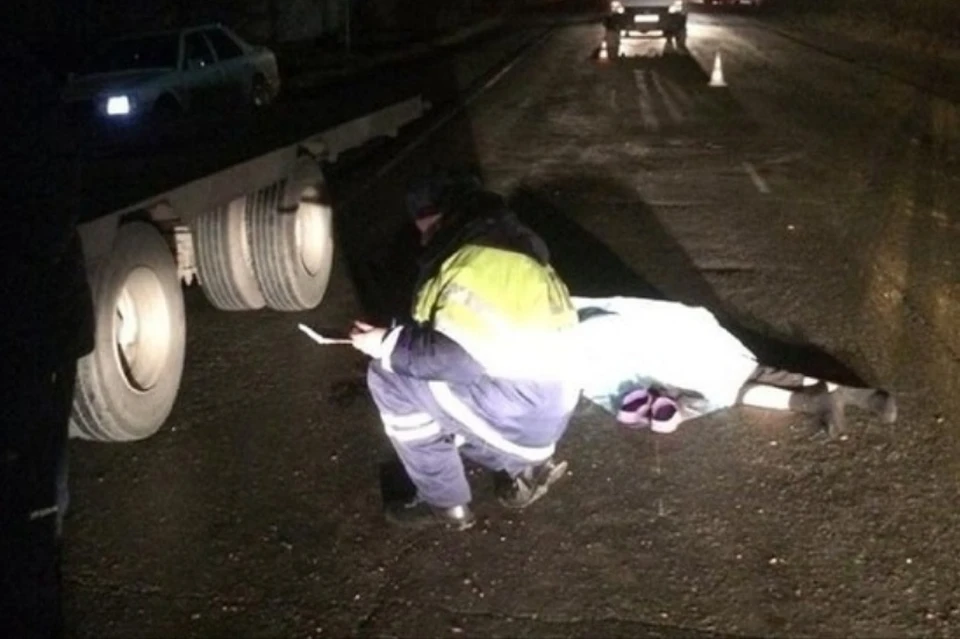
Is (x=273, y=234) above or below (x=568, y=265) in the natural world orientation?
above

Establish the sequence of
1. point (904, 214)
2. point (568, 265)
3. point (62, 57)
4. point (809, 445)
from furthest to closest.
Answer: point (62, 57)
point (904, 214)
point (568, 265)
point (809, 445)

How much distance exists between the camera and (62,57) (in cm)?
1789

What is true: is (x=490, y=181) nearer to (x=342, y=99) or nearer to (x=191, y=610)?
(x=342, y=99)

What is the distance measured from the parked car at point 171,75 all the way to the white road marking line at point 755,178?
6396 millimetres

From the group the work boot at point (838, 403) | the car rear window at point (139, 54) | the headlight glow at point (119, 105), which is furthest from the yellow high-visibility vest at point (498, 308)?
the car rear window at point (139, 54)

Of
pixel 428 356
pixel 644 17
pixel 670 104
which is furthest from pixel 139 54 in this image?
pixel 644 17

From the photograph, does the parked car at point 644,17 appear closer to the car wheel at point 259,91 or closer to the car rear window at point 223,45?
the car wheel at point 259,91

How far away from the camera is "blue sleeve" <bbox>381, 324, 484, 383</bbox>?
13.1 feet

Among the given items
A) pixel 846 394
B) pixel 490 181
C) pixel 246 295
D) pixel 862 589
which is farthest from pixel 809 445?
pixel 490 181

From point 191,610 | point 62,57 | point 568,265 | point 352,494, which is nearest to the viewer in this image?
point 191,610

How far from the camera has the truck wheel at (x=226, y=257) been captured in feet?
20.8

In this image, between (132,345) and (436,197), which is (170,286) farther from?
(436,197)

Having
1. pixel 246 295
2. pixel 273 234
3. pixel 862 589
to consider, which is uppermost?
pixel 273 234

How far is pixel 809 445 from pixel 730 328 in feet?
6.02
